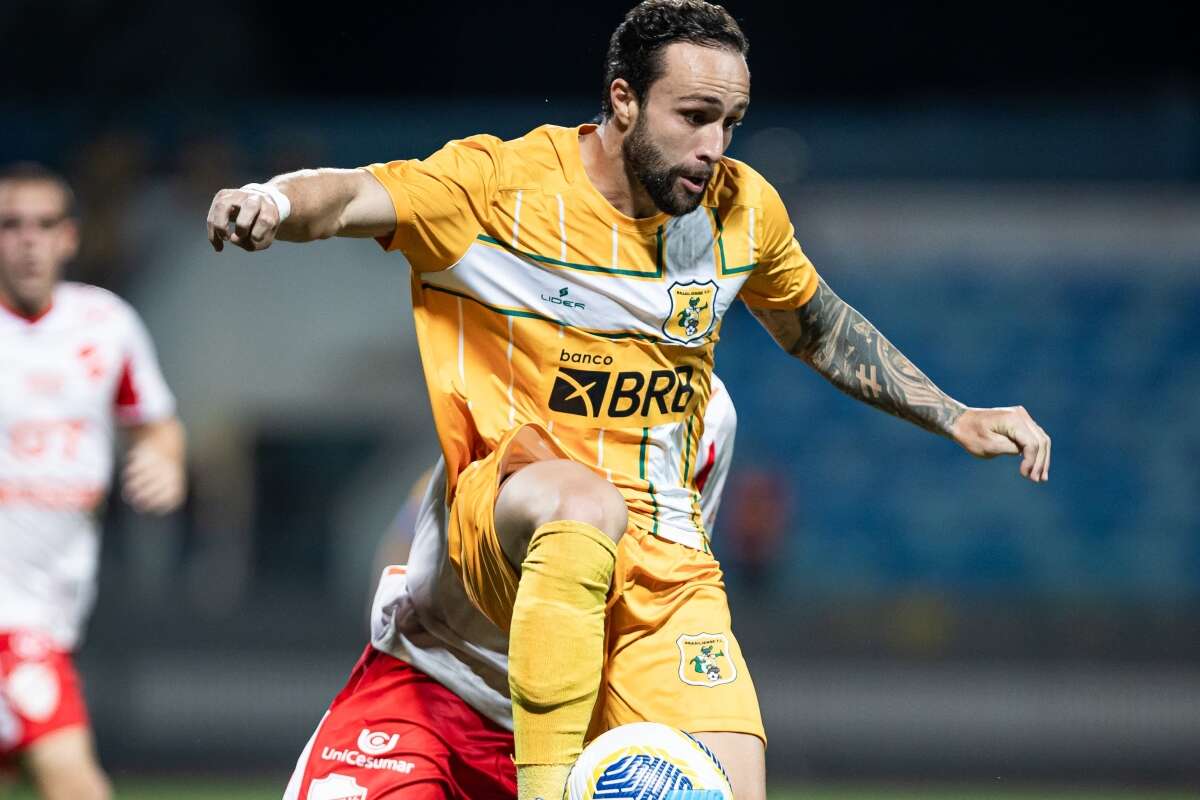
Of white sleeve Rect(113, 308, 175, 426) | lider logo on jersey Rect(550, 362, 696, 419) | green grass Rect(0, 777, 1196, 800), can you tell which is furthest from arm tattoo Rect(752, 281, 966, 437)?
green grass Rect(0, 777, 1196, 800)

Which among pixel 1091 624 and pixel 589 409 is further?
pixel 1091 624

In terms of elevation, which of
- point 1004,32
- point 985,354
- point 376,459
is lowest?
point 376,459

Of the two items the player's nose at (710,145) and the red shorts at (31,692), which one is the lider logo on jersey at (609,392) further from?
the red shorts at (31,692)

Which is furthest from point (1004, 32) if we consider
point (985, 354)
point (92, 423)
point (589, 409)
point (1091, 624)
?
point (589, 409)

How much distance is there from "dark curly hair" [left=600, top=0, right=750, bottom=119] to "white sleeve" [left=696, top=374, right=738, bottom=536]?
791 millimetres

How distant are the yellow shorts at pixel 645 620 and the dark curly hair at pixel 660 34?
0.77 m

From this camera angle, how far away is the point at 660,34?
339 centimetres

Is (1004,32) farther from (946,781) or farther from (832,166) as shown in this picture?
(946,781)

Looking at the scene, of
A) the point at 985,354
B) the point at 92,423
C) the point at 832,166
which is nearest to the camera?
the point at 92,423

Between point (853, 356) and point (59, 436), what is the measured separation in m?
2.64

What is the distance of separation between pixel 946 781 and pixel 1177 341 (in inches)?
268

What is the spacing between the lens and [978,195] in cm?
1290

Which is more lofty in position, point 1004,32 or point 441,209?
point 1004,32

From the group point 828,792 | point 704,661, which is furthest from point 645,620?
point 828,792
